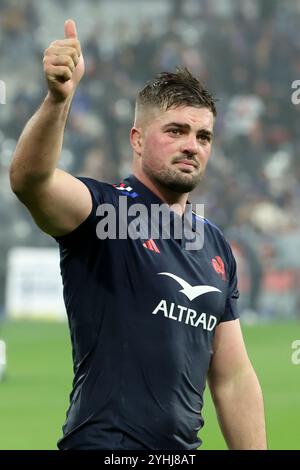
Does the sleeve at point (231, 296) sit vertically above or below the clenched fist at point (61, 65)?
below

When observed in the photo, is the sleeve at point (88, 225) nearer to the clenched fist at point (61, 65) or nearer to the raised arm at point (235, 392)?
the clenched fist at point (61, 65)

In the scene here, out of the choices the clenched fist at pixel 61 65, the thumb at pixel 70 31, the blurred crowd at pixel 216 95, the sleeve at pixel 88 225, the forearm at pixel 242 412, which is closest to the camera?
the clenched fist at pixel 61 65

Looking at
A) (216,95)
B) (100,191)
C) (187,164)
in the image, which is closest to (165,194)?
(187,164)

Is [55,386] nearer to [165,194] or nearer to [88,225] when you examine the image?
[165,194]

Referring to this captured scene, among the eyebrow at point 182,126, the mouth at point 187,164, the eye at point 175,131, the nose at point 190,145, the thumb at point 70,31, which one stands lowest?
the mouth at point 187,164

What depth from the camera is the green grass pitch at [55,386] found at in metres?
8.25

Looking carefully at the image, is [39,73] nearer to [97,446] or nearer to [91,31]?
[91,31]

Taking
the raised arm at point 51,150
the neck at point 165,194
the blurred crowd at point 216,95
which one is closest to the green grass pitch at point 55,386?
the blurred crowd at point 216,95

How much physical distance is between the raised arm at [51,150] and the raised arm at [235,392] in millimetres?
858

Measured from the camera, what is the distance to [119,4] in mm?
23078

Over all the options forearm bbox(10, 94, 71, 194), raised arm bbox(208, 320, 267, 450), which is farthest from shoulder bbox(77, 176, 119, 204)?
raised arm bbox(208, 320, 267, 450)

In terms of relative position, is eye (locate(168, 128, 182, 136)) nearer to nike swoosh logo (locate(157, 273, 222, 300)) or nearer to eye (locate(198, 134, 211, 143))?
eye (locate(198, 134, 211, 143))

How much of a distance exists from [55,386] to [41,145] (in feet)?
25.3

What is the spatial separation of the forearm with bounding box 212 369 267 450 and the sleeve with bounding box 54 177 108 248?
845 millimetres
